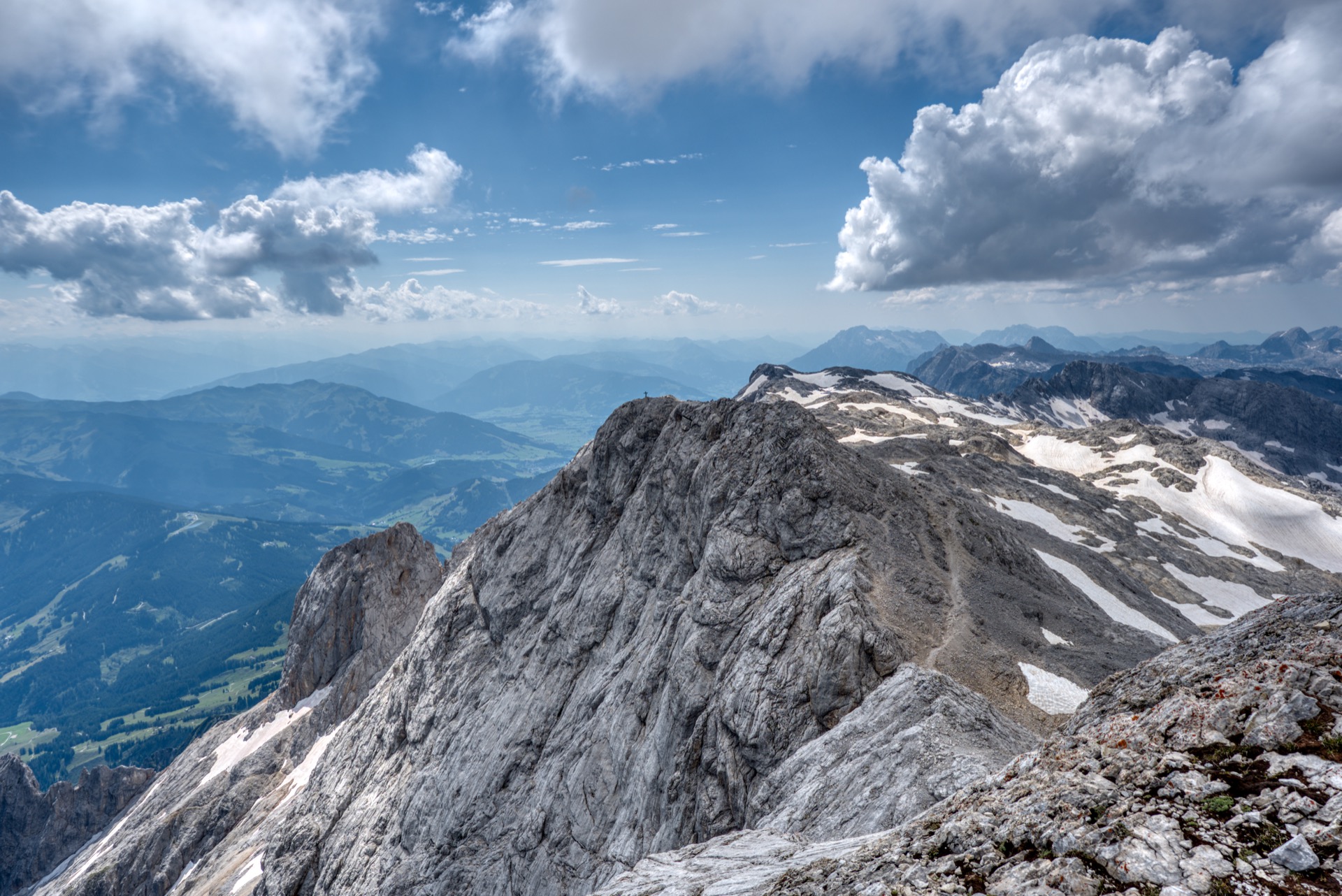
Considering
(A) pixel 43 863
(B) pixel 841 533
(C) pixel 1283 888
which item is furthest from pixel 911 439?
(A) pixel 43 863

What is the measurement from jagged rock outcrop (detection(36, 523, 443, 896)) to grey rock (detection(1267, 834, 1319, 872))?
8038 cm

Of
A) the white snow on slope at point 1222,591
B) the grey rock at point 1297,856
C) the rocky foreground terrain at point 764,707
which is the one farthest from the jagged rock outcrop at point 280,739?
the white snow on slope at point 1222,591

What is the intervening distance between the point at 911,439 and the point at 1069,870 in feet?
328

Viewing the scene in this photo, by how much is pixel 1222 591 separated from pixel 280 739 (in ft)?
429

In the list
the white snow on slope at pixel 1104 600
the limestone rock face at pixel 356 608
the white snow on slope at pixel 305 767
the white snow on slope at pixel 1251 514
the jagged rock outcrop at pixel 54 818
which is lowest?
the jagged rock outcrop at pixel 54 818

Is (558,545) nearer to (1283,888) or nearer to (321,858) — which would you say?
(321,858)

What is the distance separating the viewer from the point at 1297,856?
7.65 metres

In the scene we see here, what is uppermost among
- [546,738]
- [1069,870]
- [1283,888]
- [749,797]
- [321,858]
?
[1283,888]

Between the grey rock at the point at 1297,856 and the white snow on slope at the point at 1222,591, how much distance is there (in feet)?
293

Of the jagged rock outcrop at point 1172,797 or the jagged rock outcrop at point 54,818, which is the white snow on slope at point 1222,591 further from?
the jagged rock outcrop at point 54,818

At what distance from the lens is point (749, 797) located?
82.0 ft

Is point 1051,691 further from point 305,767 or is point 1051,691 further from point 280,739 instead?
point 280,739

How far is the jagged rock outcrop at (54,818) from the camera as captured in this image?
117875 mm

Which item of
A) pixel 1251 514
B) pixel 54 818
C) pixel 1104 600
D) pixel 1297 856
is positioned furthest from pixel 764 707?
pixel 54 818
